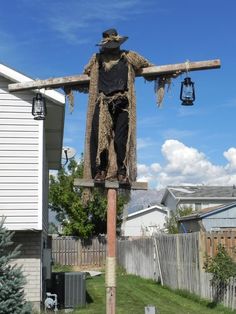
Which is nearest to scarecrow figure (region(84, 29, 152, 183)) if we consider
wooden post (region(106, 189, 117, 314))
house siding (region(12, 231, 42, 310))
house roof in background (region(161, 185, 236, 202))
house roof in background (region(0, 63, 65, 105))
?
wooden post (region(106, 189, 117, 314))

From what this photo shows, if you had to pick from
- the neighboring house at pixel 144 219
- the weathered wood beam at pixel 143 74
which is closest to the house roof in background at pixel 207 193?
the neighboring house at pixel 144 219

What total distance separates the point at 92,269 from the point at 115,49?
84.9 ft

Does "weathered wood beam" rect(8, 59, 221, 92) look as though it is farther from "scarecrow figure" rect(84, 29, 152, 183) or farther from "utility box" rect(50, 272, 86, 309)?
"utility box" rect(50, 272, 86, 309)

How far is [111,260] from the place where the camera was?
5086 millimetres

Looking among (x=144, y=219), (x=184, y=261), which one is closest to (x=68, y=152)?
(x=184, y=261)

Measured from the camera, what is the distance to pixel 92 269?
30.3m

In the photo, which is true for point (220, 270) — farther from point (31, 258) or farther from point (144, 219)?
point (144, 219)

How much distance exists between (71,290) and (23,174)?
3.83m

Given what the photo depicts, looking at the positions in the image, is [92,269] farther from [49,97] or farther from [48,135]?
[49,97]

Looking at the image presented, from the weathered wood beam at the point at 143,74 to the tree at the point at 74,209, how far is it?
2694 cm

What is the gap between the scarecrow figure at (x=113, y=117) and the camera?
209 inches

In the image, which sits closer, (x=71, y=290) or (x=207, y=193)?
(x=71, y=290)

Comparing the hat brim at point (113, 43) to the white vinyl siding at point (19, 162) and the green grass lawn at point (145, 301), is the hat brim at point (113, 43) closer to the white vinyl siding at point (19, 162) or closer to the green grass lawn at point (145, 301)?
the white vinyl siding at point (19, 162)

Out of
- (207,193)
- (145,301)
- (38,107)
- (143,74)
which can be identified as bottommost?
(145,301)
